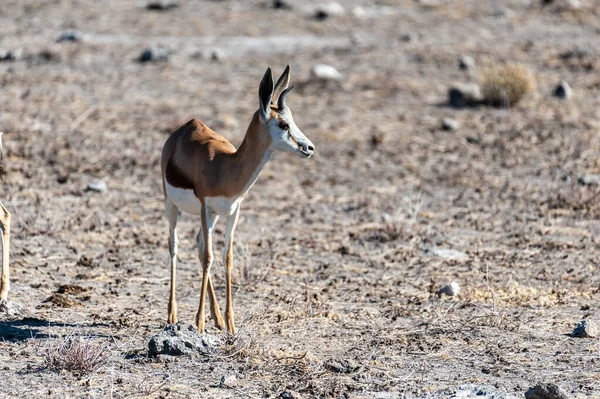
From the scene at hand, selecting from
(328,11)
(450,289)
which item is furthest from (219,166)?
(328,11)

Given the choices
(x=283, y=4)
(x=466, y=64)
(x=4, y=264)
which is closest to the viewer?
(x=4, y=264)

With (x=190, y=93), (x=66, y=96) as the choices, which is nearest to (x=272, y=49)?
(x=190, y=93)

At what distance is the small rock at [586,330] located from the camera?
7582 mm

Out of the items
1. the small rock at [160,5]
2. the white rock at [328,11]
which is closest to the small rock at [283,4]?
the white rock at [328,11]

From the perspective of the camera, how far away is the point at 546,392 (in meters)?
6.17

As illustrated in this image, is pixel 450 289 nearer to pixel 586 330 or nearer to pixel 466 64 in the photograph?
pixel 586 330

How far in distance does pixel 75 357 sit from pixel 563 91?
12548 millimetres

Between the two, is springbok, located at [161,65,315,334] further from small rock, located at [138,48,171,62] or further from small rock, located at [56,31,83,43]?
small rock, located at [56,31,83,43]

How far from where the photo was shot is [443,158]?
13922 mm

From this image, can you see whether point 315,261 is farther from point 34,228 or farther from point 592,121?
point 592,121

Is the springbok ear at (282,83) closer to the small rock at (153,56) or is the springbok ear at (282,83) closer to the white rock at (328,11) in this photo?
the small rock at (153,56)

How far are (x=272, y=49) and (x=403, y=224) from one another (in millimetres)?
11010

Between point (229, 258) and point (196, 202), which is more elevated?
point (196, 202)

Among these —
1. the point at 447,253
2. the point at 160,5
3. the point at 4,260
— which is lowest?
the point at 447,253
